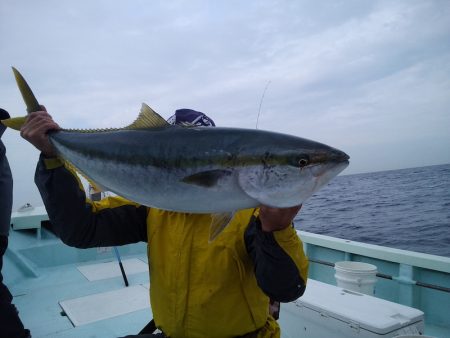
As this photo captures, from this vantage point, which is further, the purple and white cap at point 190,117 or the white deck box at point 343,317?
the white deck box at point 343,317

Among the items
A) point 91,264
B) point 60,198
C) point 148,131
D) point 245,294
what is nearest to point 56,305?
point 91,264

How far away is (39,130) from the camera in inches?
98.7

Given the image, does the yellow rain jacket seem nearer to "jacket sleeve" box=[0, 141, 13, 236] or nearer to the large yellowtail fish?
the large yellowtail fish

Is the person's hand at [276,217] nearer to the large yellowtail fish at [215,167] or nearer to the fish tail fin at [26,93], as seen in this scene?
the large yellowtail fish at [215,167]

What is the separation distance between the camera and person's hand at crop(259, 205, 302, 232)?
6.67 feet

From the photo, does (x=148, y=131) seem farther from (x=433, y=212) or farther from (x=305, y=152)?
(x=433, y=212)

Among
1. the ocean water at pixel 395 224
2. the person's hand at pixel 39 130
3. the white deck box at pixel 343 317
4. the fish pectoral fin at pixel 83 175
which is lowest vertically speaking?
the ocean water at pixel 395 224

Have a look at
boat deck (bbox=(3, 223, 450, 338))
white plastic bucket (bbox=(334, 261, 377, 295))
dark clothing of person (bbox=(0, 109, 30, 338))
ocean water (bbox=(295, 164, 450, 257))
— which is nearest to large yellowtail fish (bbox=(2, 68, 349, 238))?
dark clothing of person (bbox=(0, 109, 30, 338))

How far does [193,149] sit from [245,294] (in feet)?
4.00

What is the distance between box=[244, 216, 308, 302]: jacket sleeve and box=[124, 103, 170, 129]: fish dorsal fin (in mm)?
835

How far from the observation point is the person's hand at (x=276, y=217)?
2034mm

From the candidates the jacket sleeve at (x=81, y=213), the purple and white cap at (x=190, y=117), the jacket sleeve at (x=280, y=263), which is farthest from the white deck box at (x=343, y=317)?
the purple and white cap at (x=190, y=117)

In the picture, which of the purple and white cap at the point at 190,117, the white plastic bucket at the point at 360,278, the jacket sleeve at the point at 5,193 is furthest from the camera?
the white plastic bucket at the point at 360,278

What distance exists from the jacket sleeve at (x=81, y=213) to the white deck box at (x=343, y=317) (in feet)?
5.86
